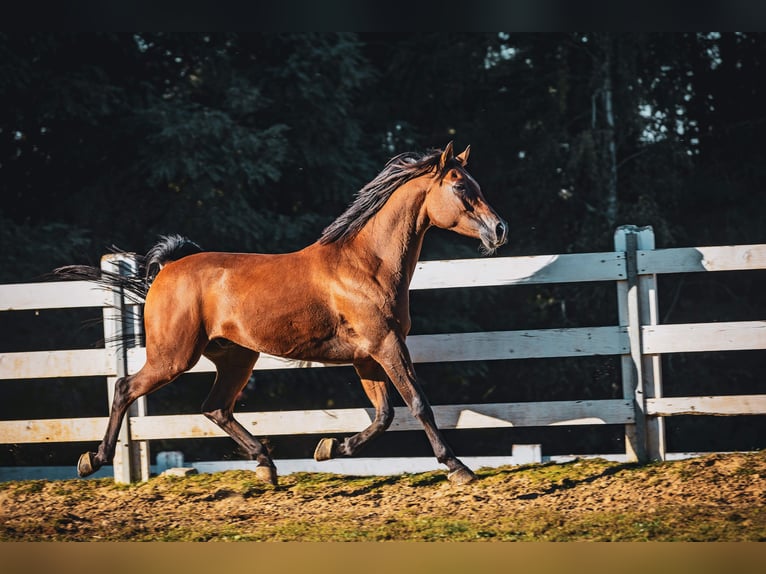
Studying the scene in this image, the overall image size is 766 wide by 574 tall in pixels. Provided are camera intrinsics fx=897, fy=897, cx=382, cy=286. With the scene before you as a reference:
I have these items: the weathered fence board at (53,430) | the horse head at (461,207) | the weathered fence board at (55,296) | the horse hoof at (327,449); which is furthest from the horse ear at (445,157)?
the weathered fence board at (53,430)

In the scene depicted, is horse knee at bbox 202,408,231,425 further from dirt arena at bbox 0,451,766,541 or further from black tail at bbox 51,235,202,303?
black tail at bbox 51,235,202,303

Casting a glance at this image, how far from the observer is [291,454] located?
38.6ft

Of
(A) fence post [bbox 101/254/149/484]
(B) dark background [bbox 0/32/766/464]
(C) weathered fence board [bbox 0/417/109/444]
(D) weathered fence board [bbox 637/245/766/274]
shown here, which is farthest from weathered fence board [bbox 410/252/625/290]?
(B) dark background [bbox 0/32/766/464]

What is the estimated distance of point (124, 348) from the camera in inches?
264

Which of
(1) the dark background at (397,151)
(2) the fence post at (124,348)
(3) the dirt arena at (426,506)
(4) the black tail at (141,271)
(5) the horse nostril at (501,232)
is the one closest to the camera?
(3) the dirt arena at (426,506)

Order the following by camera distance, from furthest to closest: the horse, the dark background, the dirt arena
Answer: the dark background
the horse
the dirt arena

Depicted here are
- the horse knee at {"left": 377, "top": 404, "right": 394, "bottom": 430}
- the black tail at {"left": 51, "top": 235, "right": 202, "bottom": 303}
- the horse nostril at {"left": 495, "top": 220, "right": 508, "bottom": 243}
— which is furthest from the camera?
the black tail at {"left": 51, "top": 235, "right": 202, "bottom": 303}

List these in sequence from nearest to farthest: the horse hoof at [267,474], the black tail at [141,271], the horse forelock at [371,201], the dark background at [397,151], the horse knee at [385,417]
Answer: the horse knee at [385,417]
the horse forelock at [371,201]
the horse hoof at [267,474]
the black tail at [141,271]
the dark background at [397,151]

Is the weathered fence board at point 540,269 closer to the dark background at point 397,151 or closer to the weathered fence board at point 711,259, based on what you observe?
the weathered fence board at point 711,259

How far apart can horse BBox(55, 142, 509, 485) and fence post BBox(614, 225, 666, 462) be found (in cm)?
133

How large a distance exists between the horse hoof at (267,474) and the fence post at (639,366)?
8.19 feet

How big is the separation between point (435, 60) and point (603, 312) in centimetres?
442

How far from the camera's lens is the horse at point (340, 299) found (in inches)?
221

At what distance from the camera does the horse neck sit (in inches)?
227
